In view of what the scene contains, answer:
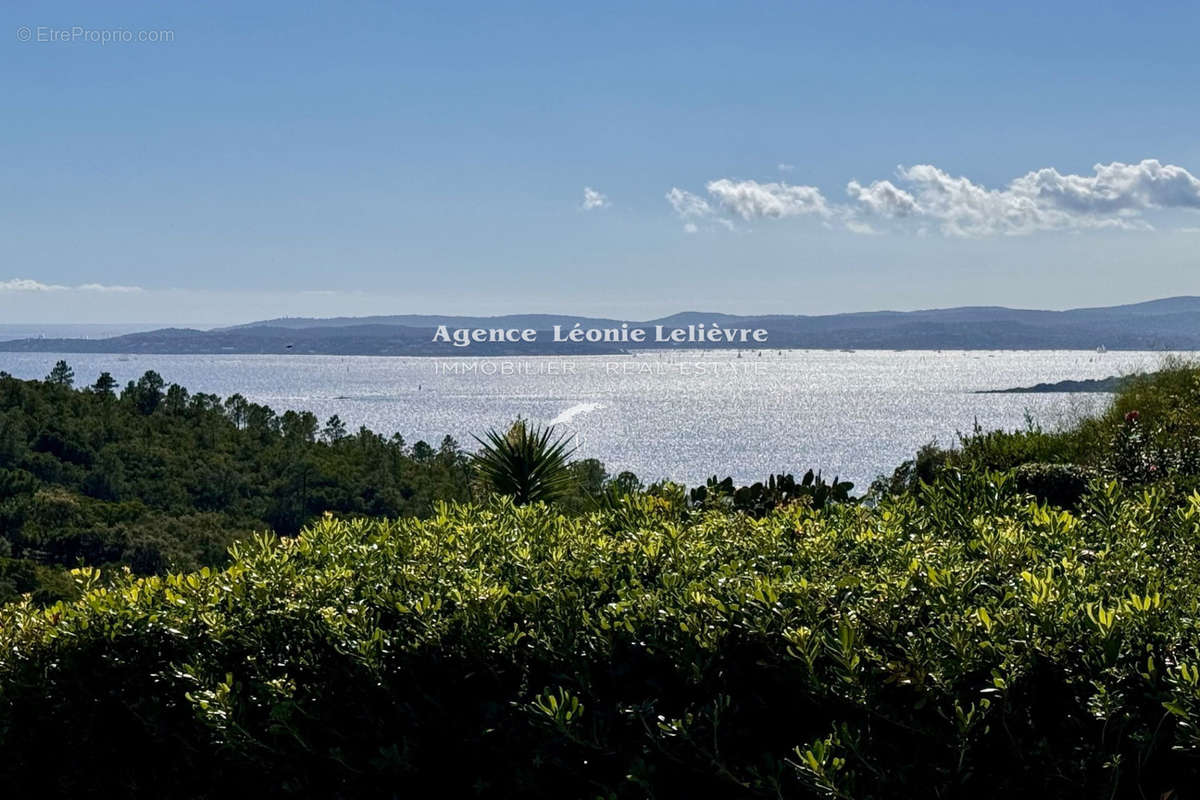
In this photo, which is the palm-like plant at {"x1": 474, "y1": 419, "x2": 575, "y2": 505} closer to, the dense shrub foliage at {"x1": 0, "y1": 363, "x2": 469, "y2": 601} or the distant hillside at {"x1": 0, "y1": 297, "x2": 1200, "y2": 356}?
the dense shrub foliage at {"x1": 0, "y1": 363, "x2": 469, "y2": 601}

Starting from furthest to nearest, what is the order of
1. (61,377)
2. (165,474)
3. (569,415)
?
1. (61,377)
2. (165,474)
3. (569,415)

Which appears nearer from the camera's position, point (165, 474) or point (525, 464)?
point (525, 464)

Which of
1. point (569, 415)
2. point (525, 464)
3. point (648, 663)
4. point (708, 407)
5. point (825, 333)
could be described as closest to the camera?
point (648, 663)

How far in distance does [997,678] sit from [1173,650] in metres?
0.34

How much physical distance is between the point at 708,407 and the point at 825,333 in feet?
131

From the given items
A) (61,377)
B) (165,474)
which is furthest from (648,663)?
(61,377)

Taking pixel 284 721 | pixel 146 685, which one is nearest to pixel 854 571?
pixel 284 721

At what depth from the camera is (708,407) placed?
12644 centimetres

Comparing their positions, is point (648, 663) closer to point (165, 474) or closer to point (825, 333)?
point (165, 474)

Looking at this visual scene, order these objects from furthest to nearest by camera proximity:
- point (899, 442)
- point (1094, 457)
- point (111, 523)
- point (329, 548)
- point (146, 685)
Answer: point (899, 442) → point (111, 523) → point (1094, 457) → point (329, 548) → point (146, 685)

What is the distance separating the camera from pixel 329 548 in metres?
3.27

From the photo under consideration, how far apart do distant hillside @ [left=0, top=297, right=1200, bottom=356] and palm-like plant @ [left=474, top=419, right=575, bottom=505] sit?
105177mm

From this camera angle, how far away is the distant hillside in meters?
135

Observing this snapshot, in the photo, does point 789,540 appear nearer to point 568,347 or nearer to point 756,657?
point 756,657
